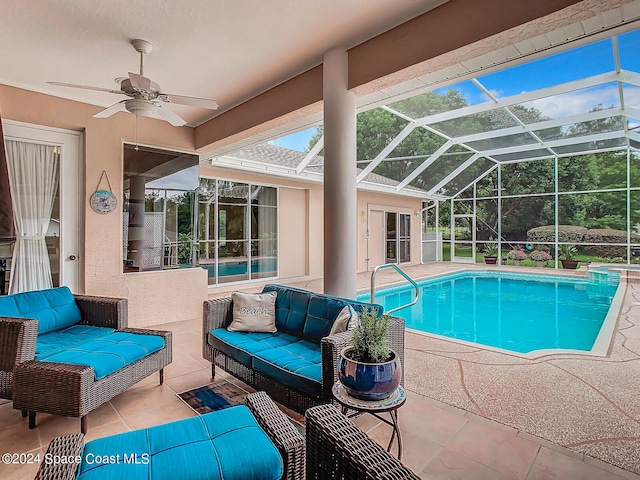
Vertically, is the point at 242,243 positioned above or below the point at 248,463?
above

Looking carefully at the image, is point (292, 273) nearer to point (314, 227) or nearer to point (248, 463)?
point (314, 227)

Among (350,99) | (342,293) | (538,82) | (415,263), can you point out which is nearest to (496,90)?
(538,82)

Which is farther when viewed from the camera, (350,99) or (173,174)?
(173,174)

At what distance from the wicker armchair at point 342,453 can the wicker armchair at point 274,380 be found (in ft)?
1.91

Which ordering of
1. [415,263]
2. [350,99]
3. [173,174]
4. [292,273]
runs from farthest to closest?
1. [415,263]
2. [292,273]
3. [173,174]
4. [350,99]

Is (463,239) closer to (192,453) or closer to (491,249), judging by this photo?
(491,249)

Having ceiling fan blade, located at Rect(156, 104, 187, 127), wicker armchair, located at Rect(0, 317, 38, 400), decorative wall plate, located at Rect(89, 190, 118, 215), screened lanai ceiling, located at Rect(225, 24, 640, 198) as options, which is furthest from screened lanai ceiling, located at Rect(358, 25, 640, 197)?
wicker armchair, located at Rect(0, 317, 38, 400)

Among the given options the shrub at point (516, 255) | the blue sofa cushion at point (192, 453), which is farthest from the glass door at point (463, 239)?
the blue sofa cushion at point (192, 453)

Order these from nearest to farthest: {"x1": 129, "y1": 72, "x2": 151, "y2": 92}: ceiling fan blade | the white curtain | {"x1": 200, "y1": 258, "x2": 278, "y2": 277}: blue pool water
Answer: {"x1": 129, "y1": 72, "x2": 151, "y2": 92}: ceiling fan blade
the white curtain
{"x1": 200, "y1": 258, "x2": 278, "y2": 277}: blue pool water

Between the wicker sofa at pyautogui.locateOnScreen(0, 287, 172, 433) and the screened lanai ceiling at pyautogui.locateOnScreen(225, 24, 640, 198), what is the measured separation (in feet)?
11.9

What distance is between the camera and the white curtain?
3990mm

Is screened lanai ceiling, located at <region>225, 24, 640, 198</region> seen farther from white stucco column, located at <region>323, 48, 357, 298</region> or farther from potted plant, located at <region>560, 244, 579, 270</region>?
potted plant, located at <region>560, 244, 579, 270</region>

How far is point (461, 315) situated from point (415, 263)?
6964 millimetres

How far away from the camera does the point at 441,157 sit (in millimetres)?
8641
